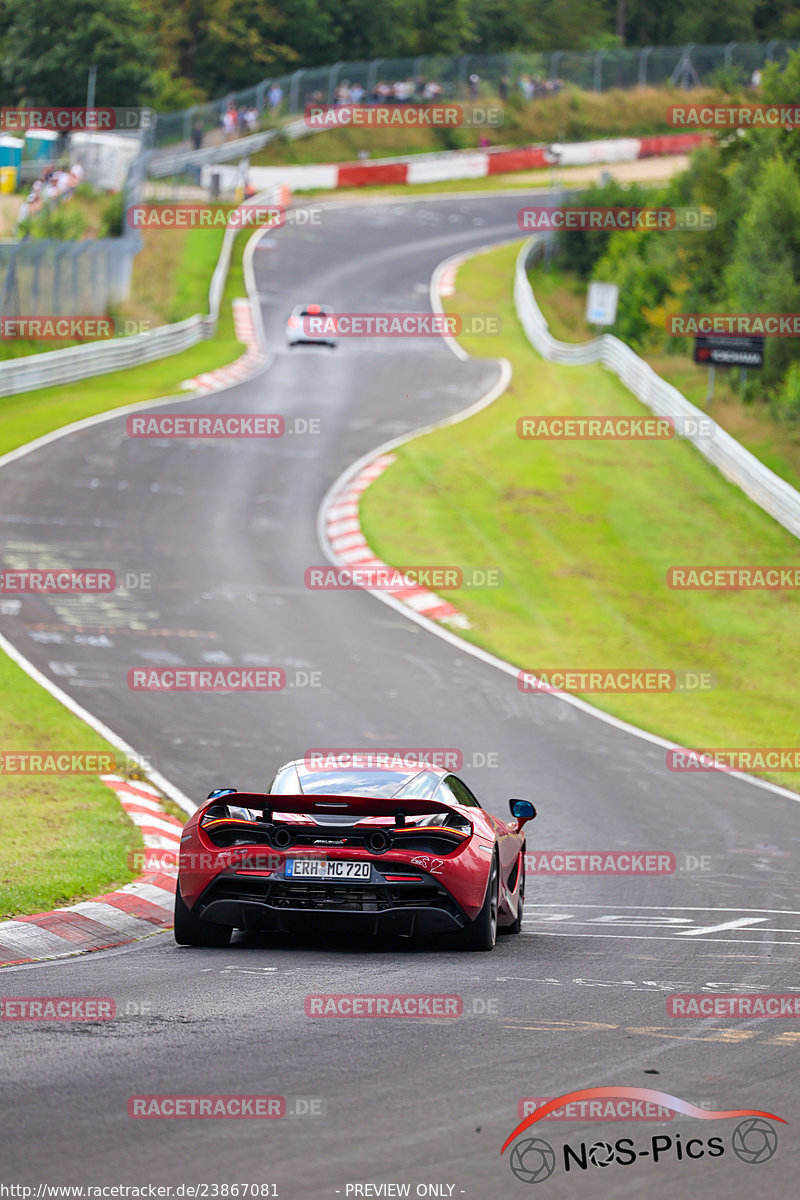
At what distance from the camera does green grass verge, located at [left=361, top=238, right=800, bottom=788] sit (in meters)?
20.9

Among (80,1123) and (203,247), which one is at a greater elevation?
(203,247)

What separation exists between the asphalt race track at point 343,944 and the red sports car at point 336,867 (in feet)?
0.78

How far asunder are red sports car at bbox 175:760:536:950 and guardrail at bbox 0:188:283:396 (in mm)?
27589

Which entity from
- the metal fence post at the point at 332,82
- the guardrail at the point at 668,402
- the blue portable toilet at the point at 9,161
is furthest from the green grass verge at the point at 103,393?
the metal fence post at the point at 332,82

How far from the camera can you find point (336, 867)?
7.92m

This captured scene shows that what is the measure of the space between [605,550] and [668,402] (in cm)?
984

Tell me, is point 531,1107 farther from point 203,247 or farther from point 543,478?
point 203,247

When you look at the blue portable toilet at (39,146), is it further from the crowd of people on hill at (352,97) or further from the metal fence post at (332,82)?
the metal fence post at (332,82)

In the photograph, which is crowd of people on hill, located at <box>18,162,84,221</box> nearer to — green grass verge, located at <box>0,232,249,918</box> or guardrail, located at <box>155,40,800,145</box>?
guardrail, located at <box>155,40,800,145</box>

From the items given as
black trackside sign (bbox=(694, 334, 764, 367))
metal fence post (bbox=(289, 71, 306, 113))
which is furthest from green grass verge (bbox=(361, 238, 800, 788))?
metal fence post (bbox=(289, 71, 306, 113))

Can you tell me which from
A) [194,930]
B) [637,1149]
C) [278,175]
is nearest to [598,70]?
[278,175]

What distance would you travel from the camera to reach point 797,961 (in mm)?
8227

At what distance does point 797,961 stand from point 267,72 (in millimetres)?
83035

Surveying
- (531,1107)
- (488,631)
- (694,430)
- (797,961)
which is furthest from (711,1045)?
(694,430)
